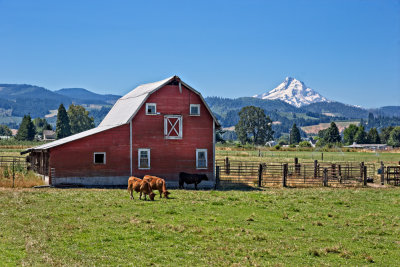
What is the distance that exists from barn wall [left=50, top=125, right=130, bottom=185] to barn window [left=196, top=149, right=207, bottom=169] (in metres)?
4.80

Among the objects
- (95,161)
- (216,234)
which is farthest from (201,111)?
(216,234)

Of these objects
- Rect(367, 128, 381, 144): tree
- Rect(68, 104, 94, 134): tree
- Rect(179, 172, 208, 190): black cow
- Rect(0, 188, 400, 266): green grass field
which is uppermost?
Rect(68, 104, 94, 134): tree

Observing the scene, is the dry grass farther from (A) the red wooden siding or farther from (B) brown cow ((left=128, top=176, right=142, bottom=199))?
(B) brown cow ((left=128, top=176, right=142, bottom=199))

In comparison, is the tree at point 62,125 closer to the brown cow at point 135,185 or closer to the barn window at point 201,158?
the barn window at point 201,158

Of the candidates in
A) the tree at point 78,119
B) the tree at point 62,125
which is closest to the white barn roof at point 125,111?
the tree at point 62,125

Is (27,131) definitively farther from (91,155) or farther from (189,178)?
(189,178)

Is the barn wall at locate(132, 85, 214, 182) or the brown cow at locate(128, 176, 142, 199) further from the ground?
the barn wall at locate(132, 85, 214, 182)

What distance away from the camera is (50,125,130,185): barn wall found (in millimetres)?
31672

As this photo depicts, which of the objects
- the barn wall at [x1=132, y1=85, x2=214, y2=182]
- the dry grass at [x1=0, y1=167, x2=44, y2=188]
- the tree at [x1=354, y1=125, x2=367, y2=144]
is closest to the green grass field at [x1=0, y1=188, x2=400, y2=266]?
the dry grass at [x1=0, y1=167, x2=44, y2=188]

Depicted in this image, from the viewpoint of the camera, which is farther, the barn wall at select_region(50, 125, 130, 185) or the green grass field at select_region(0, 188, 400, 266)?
the barn wall at select_region(50, 125, 130, 185)

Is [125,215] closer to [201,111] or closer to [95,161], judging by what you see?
[95,161]

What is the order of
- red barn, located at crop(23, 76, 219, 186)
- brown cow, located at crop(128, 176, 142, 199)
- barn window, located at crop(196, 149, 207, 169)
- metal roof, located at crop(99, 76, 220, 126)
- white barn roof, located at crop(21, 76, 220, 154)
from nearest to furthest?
brown cow, located at crop(128, 176, 142, 199) < red barn, located at crop(23, 76, 219, 186) < white barn roof, located at crop(21, 76, 220, 154) < metal roof, located at crop(99, 76, 220, 126) < barn window, located at crop(196, 149, 207, 169)

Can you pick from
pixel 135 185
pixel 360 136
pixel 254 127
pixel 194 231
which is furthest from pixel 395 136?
pixel 194 231

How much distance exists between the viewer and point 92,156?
107 ft
